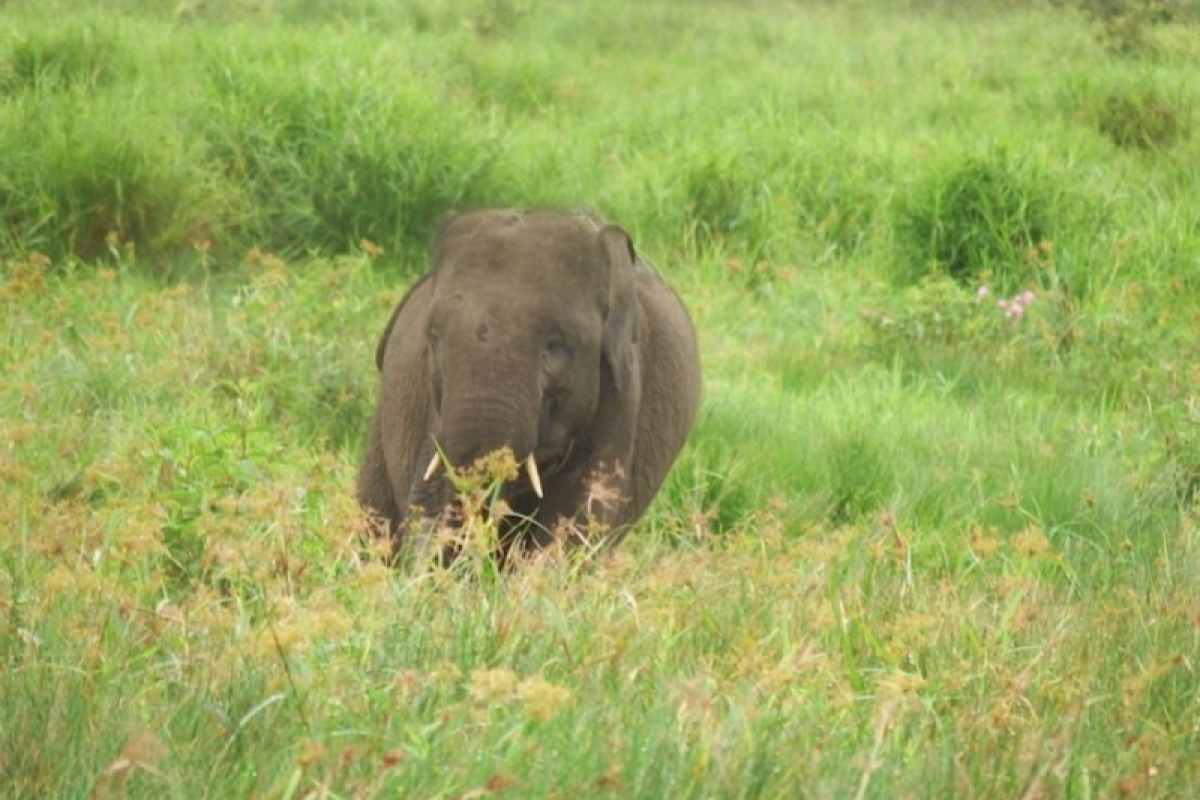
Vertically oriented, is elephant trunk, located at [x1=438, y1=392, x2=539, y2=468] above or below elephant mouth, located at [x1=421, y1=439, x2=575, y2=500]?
above

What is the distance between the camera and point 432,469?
5723 millimetres

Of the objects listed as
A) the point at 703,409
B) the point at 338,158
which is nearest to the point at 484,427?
the point at 703,409

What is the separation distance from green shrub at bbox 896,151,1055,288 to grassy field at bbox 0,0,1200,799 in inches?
1.0

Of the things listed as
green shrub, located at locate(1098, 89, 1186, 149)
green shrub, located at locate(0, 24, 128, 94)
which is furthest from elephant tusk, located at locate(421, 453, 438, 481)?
green shrub, located at locate(1098, 89, 1186, 149)

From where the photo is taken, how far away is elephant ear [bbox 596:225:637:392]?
644 centimetres

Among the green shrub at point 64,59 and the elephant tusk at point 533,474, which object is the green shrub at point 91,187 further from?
the elephant tusk at point 533,474

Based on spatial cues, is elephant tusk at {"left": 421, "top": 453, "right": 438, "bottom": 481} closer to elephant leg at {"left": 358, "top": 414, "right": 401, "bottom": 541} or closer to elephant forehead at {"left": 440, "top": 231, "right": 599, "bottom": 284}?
elephant forehead at {"left": 440, "top": 231, "right": 599, "bottom": 284}

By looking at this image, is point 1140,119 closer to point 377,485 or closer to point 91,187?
point 91,187

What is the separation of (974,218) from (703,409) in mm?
3306

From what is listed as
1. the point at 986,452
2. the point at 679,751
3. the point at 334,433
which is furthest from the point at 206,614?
the point at 986,452

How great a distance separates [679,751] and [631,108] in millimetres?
10627

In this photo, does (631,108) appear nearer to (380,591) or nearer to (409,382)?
(409,382)

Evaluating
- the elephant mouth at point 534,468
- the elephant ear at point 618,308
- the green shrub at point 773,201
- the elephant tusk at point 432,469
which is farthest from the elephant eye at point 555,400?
the green shrub at point 773,201

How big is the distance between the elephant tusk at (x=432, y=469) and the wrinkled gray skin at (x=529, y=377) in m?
0.03
